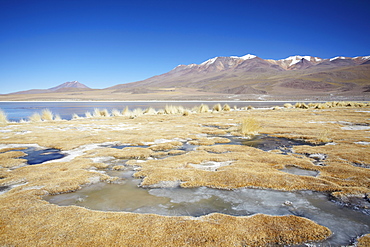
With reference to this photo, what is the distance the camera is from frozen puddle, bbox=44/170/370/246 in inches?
160

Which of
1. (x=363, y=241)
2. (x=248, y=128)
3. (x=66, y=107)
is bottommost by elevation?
(x=363, y=241)

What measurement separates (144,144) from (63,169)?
14.3 feet

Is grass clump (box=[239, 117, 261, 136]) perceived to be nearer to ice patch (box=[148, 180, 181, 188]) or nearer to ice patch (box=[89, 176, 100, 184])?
ice patch (box=[148, 180, 181, 188])

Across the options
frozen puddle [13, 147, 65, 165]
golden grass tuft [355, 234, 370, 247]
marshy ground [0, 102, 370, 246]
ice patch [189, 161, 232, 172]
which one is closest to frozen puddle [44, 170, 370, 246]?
golden grass tuft [355, 234, 370, 247]

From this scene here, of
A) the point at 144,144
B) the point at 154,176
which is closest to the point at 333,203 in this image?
the point at 154,176

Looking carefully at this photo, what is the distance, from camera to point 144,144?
10875 mm

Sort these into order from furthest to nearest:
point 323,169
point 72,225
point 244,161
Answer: point 244,161 → point 323,169 → point 72,225

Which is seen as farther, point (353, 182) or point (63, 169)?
point (63, 169)

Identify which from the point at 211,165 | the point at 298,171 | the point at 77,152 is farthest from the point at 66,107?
the point at 298,171

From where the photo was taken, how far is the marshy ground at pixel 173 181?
11.2 feet

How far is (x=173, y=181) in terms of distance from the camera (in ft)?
19.4

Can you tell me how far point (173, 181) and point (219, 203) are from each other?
1.56 metres

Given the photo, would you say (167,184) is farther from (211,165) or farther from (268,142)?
(268,142)

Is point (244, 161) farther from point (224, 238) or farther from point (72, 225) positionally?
point (72, 225)
